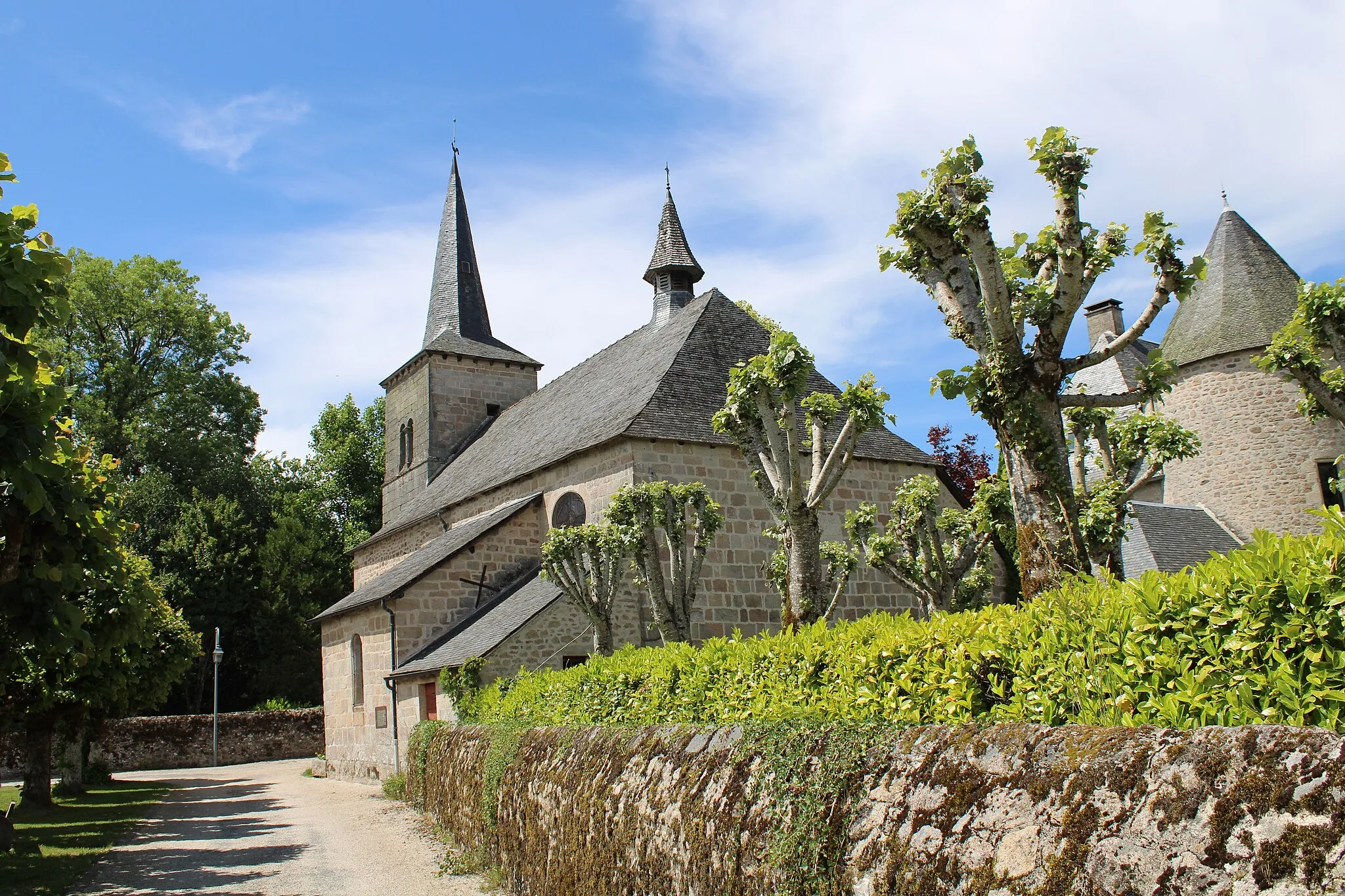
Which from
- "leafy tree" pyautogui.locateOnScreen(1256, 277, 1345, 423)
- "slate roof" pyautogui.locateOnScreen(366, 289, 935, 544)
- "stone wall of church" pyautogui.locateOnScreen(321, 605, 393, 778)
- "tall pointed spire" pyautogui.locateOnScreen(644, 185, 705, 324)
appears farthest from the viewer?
"tall pointed spire" pyautogui.locateOnScreen(644, 185, 705, 324)

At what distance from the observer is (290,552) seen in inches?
1507

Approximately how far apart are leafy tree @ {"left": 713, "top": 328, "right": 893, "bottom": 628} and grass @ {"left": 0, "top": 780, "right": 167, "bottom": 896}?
300 inches

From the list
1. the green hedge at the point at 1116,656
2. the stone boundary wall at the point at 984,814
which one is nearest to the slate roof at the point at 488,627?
the stone boundary wall at the point at 984,814

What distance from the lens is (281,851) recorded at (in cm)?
1186

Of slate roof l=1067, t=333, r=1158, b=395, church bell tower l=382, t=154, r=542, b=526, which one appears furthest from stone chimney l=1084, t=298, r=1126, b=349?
church bell tower l=382, t=154, r=542, b=526

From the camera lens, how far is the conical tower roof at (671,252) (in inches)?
966

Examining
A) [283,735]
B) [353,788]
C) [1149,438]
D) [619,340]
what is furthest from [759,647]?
[283,735]

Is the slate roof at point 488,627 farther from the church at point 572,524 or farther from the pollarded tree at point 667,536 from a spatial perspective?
the pollarded tree at point 667,536

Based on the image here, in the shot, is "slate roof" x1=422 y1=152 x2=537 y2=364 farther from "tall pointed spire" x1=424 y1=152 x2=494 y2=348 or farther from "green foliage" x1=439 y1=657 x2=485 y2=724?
"green foliage" x1=439 y1=657 x2=485 y2=724

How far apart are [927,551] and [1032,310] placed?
740 cm

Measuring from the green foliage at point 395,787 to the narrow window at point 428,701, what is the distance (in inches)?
43.2

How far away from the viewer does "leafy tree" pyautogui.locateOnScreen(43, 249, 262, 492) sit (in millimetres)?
36844

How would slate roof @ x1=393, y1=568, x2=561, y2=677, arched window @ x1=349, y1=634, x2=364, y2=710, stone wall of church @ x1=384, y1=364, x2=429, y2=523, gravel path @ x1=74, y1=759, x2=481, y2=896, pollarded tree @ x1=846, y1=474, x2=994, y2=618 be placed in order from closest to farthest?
gravel path @ x1=74, y1=759, x2=481, y2=896
pollarded tree @ x1=846, y1=474, x2=994, y2=618
slate roof @ x1=393, y1=568, x2=561, y2=677
arched window @ x1=349, y1=634, x2=364, y2=710
stone wall of church @ x1=384, y1=364, x2=429, y2=523

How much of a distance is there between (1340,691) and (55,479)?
24.0ft
